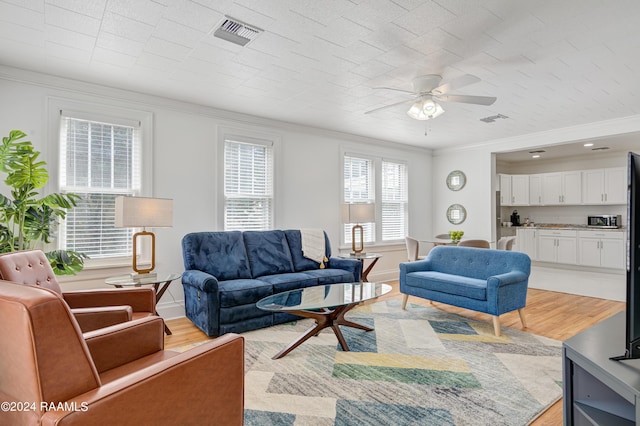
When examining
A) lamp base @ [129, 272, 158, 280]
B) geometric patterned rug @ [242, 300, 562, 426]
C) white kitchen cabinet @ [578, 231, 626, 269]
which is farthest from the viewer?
white kitchen cabinet @ [578, 231, 626, 269]

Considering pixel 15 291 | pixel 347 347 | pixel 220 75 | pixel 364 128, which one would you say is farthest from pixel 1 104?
pixel 364 128

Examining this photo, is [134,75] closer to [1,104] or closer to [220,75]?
[220,75]

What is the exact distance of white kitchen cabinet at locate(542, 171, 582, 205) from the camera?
7.57m

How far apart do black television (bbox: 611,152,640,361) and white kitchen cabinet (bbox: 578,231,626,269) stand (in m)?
7.28

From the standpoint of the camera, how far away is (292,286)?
12.9 feet

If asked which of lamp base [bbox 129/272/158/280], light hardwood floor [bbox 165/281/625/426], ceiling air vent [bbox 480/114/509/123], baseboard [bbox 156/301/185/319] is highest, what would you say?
ceiling air vent [bbox 480/114/509/123]

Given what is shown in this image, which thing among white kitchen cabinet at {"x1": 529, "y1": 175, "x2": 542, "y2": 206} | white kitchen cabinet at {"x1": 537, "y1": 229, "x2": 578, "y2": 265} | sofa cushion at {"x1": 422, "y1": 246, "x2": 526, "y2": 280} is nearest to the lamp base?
sofa cushion at {"x1": 422, "y1": 246, "x2": 526, "y2": 280}

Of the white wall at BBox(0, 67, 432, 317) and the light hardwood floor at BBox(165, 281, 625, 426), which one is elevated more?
the white wall at BBox(0, 67, 432, 317)

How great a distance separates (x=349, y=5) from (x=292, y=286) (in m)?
2.81

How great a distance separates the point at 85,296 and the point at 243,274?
70.0 inches

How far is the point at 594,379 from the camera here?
1.35 m

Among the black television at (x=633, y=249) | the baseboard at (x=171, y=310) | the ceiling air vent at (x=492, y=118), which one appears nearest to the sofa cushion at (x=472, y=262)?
the ceiling air vent at (x=492, y=118)

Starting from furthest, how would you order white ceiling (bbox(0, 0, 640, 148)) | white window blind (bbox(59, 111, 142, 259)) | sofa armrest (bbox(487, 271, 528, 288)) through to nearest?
white window blind (bbox(59, 111, 142, 259))
sofa armrest (bbox(487, 271, 528, 288))
white ceiling (bbox(0, 0, 640, 148))

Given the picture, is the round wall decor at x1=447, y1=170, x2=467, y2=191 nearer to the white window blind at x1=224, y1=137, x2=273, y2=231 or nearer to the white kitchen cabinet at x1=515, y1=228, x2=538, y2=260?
the white kitchen cabinet at x1=515, y1=228, x2=538, y2=260
